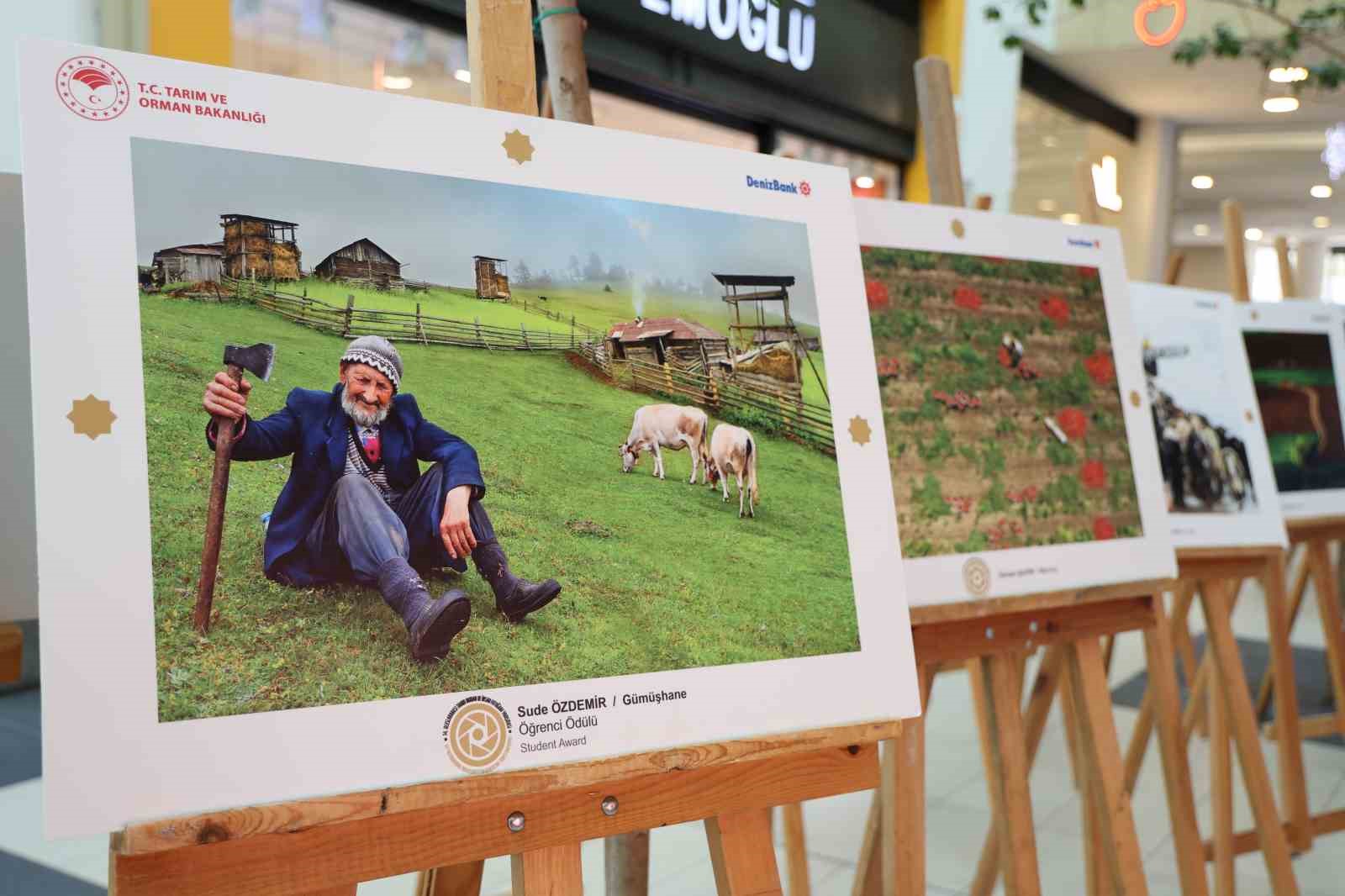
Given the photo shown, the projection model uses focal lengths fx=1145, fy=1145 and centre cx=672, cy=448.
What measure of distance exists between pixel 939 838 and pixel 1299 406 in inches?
56.1

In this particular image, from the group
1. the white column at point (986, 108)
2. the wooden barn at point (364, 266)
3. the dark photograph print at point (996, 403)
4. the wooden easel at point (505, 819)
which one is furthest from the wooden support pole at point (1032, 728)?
the white column at point (986, 108)

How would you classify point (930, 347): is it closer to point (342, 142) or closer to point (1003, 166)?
point (342, 142)

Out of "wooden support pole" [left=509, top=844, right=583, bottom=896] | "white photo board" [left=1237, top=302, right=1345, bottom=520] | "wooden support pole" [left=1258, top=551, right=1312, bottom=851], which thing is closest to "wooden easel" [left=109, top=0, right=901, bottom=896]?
"wooden support pole" [left=509, top=844, right=583, bottom=896]

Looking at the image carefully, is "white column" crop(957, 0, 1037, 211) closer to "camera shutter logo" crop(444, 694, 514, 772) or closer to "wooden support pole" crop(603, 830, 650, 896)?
"wooden support pole" crop(603, 830, 650, 896)

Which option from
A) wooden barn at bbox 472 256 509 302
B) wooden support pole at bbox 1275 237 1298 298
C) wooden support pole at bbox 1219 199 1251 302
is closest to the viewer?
wooden barn at bbox 472 256 509 302

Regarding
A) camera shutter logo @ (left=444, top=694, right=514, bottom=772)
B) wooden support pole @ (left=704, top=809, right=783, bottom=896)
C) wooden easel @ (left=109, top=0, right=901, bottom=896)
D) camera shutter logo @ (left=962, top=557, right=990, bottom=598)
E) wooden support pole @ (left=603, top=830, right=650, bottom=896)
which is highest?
camera shutter logo @ (left=962, top=557, right=990, bottom=598)

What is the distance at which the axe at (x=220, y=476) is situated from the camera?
883 mm

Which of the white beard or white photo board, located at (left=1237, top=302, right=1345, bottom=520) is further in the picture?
white photo board, located at (left=1237, top=302, right=1345, bottom=520)

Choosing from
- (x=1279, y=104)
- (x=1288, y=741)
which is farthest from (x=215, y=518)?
(x=1279, y=104)

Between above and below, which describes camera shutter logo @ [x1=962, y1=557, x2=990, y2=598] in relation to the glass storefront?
below

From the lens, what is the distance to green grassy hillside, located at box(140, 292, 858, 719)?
2.90 feet

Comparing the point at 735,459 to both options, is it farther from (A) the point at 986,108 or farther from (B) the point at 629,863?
(A) the point at 986,108

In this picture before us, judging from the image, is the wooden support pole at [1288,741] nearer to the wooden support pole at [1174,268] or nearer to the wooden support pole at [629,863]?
the wooden support pole at [1174,268]

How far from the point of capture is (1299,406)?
9.56 ft
